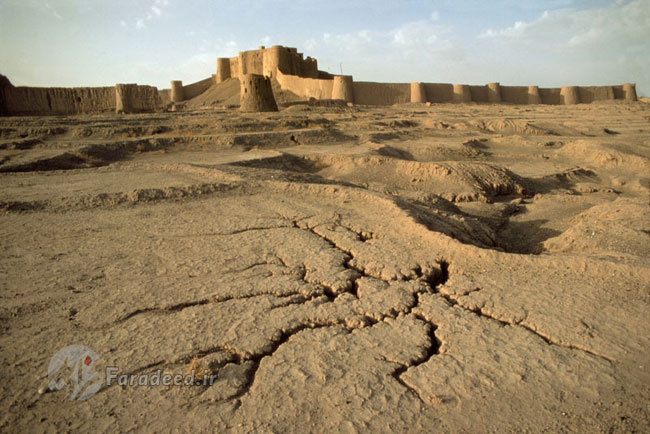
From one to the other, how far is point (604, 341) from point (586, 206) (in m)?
3.73

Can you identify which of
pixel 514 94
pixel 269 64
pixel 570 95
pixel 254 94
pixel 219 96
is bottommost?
pixel 254 94

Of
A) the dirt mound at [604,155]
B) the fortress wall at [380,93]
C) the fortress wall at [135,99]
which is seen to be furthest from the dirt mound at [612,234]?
the fortress wall at [380,93]

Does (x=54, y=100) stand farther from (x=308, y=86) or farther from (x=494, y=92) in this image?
(x=494, y=92)

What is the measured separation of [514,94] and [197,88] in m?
25.1

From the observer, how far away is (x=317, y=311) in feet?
6.50

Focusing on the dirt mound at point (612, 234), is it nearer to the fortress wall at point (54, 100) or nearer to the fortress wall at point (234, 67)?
the fortress wall at point (54, 100)

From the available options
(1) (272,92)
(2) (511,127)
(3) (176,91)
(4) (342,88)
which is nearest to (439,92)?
(4) (342,88)

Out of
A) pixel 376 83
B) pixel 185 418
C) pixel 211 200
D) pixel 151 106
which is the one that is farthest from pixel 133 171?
pixel 376 83

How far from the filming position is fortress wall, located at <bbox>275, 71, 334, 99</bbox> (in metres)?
23.9

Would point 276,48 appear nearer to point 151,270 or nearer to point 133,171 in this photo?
point 133,171

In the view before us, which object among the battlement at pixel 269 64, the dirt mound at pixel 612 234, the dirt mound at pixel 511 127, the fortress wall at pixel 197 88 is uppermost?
the battlement at pixel 269 64

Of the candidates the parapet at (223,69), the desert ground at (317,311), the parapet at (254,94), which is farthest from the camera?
the parapet at (223,69)
